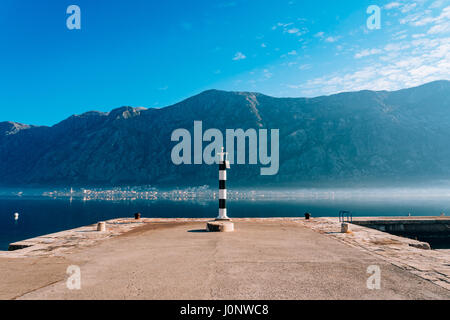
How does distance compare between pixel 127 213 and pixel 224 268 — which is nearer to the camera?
pixel 224 268

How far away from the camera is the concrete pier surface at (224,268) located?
6555 millimetres

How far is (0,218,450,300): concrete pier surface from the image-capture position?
6555 mm

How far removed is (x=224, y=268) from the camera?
8570 millimetres

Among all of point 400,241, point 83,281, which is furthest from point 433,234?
point 83,281

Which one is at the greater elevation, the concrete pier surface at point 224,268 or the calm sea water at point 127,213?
the concrete pier surface at point 224,268

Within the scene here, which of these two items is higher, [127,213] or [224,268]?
[224,268]

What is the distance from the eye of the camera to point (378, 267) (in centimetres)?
895

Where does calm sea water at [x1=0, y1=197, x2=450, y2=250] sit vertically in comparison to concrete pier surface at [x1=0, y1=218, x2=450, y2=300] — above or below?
below

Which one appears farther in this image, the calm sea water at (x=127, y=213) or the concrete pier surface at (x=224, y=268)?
the calm sea water at (x=127, y=213)

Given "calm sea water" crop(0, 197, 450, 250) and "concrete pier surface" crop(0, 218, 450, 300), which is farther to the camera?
"calm sea water" crop(0, 197, 450, 250)
